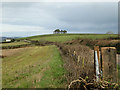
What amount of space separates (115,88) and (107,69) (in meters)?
0.36

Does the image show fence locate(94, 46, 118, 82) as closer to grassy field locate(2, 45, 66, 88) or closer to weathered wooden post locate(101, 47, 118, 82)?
weathered wooden post locate(101, 47, 118, 82)

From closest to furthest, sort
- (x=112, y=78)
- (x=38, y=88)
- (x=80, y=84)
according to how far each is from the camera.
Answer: (x=112, y=78)
(x=80, y=84)
(x=38, y=88)

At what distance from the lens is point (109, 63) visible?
2109 millimetres

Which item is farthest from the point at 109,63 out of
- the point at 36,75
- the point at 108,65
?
the point at 36,75

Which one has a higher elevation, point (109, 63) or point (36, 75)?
point (109, 63)

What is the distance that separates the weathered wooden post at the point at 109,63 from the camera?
6.88 feet

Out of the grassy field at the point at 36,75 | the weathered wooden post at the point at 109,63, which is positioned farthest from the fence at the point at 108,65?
the grassy field at the point at 36,75

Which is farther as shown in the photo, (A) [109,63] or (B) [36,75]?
(B) [36,75]

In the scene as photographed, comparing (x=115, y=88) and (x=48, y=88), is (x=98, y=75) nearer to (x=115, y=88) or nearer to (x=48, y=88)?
(x=115, y=88)

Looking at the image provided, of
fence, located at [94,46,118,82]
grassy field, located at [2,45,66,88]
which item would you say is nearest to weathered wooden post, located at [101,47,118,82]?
fence, located at [94,46,118,82]

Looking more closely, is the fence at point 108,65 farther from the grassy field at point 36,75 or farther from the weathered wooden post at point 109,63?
the grassy field at point 36,75

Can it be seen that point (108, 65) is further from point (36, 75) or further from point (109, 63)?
point (36, 75)

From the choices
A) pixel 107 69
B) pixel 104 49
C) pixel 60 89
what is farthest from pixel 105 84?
pixel 60 89

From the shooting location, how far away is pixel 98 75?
2148 mm
